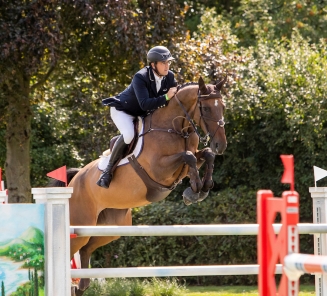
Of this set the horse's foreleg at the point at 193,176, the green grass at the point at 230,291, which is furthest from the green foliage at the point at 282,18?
the horse's foreleg at the point at 193,176

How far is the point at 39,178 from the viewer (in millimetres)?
13859

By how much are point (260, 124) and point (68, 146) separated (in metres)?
3.80

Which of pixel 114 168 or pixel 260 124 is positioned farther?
pixel 260 124

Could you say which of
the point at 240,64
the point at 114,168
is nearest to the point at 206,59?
the point at 240,64

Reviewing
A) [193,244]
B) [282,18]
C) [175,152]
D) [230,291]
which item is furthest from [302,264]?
[282,18]

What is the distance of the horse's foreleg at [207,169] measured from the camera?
6613 mm

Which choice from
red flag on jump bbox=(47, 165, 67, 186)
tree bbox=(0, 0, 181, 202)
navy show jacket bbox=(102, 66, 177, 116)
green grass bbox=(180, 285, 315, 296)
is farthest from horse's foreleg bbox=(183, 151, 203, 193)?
tree bbox=(0, 0, 181, 202)

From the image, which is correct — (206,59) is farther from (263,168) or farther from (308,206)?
(308,206)

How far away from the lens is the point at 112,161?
7004 mm

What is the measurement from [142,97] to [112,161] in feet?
2.50

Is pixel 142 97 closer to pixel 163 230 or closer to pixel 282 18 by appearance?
pixel 163 230

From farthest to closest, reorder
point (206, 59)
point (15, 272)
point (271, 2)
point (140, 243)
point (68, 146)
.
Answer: point (271, 2) → point (68, 146) → point (206, 59) → point (140, 243) → point (15, 272)

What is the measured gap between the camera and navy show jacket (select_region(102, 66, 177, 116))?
21.8ft

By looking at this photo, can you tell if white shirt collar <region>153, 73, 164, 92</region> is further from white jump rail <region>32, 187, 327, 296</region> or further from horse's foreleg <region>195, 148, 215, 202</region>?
white jump rail <region>32, 187, 327, 296</region>
